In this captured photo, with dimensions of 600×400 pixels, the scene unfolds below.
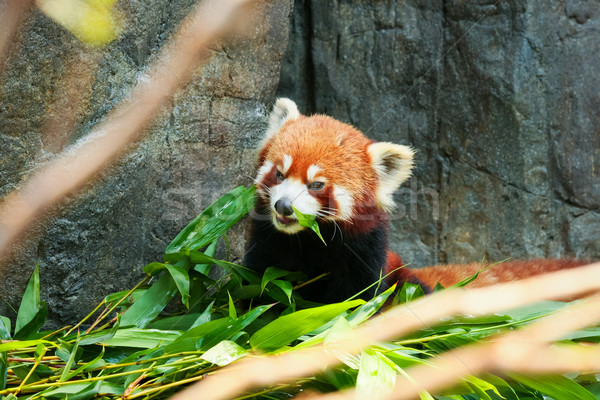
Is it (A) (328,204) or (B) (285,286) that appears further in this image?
(A) (328,204)

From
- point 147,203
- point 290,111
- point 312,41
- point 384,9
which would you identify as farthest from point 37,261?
point 384,9

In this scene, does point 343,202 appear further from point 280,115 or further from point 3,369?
point 3,369

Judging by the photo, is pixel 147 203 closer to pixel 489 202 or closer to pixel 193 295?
pixel 193 295

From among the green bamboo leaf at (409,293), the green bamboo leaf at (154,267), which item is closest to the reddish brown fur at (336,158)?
the green bamboo leaf at (409,293)

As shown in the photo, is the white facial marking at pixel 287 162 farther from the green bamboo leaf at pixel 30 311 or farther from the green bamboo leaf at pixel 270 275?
the green bamboo leaf at pixel 30 311

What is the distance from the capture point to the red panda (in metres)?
3.19

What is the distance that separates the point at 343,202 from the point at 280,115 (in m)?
0.73

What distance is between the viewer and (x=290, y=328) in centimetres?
234

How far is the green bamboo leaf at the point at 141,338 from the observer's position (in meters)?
2.49

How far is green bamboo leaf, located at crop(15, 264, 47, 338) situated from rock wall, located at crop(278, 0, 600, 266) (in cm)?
261

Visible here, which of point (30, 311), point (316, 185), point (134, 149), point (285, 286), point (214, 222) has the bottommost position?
point (285, 286)

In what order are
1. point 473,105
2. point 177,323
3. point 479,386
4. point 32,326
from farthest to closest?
1. point 473,105
2. point 177,323
3. point 32,326
4. point 479,386

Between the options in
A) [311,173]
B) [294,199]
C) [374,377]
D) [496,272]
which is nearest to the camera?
[374,377]

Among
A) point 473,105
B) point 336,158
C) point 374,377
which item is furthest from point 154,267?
point 473,105
